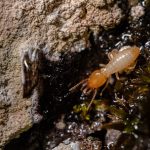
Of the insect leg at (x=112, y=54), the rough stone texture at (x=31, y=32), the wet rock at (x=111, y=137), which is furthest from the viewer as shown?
the insect leg at (x=112, y=54)

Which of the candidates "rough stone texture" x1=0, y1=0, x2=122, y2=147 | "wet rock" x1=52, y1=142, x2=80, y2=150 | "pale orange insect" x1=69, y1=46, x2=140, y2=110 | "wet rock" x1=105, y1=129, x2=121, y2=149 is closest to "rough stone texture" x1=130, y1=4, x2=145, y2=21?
"rough stone texture" x1=0, y1=0, x2=122, y2=147

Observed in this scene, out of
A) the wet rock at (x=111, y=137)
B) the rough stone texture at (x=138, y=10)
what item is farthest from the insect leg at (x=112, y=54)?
the wet rock at (x=111, y=137)

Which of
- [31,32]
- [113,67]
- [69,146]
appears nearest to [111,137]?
[69,146]

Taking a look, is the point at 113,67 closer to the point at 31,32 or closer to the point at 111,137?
the point at 111,137

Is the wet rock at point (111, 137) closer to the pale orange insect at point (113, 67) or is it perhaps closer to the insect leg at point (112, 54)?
the pale orange insect at point (113, 67)

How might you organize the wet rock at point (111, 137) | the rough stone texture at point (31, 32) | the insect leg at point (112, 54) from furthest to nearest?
the insect leg at point (112, 54) < the wet rock at point (111, 137) < the rough stone texture at point (31, 32)

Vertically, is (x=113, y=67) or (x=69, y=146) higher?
(x=113, y=67)

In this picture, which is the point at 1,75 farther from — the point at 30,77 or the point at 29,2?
the point at 29,2
